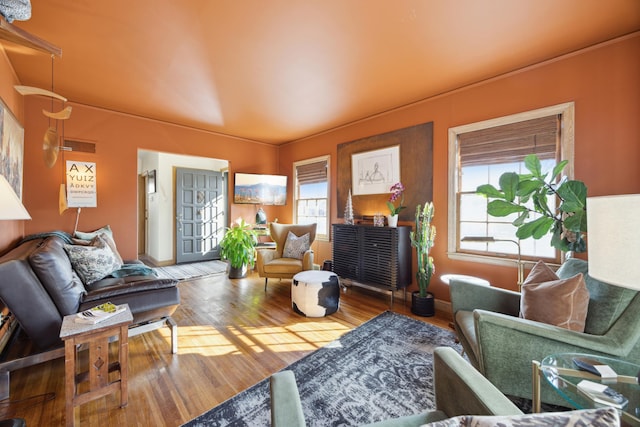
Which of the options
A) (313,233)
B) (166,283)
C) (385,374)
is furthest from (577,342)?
(313,233)

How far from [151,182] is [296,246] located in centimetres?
439

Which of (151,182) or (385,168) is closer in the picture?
(385,168)

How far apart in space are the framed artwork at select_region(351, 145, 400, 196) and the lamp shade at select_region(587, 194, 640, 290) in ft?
9.68

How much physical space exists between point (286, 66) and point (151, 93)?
1.87 metres

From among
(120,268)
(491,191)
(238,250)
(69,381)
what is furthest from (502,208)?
(120,268)

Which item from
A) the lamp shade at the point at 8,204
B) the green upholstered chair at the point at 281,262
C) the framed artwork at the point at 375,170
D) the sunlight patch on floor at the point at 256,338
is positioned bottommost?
the sunlight patch on floor at the point at 256,338

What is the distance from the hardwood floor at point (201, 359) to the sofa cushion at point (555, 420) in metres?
1.69

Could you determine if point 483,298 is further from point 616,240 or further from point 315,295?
point 315,295

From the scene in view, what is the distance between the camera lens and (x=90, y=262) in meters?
2.57

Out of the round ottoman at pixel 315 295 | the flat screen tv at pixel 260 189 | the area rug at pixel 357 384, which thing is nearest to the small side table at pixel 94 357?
the area rug at pixel 357 384

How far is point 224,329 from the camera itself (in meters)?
2.72

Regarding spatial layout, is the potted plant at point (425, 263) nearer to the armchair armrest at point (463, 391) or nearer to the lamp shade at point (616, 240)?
the armchair armrest at point (463, 391)

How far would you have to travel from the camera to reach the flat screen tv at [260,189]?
515cm

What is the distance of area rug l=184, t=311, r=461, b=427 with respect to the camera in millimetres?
1561
